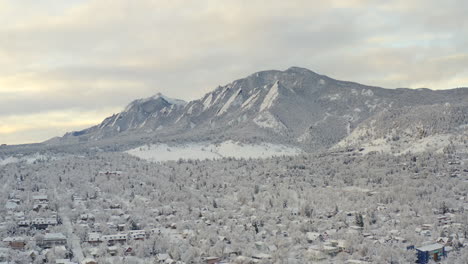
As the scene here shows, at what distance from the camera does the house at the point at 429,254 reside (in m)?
75.4

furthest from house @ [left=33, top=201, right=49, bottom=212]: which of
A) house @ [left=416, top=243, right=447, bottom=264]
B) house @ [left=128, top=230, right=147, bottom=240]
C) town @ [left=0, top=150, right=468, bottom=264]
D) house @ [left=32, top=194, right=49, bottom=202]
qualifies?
house @ [left=416, top=243, right=447, bottom=264]

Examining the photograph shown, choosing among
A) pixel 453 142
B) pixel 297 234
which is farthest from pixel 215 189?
pixel 453 142

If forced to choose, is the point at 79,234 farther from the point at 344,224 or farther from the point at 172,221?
the point at 344,224

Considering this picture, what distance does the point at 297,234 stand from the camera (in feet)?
292

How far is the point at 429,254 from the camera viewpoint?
7575 centimetres

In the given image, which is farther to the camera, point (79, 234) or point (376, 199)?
point (376, 199)

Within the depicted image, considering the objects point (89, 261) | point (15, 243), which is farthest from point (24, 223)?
point (89, 261)

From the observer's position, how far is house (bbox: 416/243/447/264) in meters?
75.4

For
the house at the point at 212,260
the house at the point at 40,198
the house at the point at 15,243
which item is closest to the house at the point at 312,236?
the house at the point at 212,260

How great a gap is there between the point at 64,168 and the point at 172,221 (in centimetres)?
8365

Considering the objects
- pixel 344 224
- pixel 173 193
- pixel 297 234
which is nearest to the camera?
pixel 297 234

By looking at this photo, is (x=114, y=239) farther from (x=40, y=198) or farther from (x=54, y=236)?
(x=40, y=198)

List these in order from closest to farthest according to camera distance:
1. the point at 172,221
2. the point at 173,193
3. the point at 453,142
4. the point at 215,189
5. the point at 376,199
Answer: the point at 172,221
the point at 376,199
the point at 173,193
the point at 215,189
the point at 453,142

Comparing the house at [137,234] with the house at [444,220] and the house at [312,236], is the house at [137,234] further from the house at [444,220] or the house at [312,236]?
the house at [444,220]
